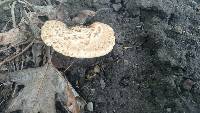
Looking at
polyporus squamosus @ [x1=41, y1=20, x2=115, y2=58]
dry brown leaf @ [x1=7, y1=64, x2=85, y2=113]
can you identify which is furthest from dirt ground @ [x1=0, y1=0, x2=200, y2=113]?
polyporus squamosus @ [x1=41, y1=20, x2=115, y2=58]

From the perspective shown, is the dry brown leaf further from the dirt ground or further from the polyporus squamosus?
the polyporus squamosus

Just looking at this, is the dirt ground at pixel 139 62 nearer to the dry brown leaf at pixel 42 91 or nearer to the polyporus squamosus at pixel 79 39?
the dry brown leaf at pixel 42 91

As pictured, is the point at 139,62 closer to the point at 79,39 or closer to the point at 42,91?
the point at 79,39

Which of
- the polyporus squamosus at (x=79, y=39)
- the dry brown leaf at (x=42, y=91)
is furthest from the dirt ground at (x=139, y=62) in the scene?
the polyporus squamosus at (x=79, y=39)

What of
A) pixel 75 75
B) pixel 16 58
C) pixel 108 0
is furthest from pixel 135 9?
pixel 16 58

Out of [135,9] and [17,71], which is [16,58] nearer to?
[17,71]
